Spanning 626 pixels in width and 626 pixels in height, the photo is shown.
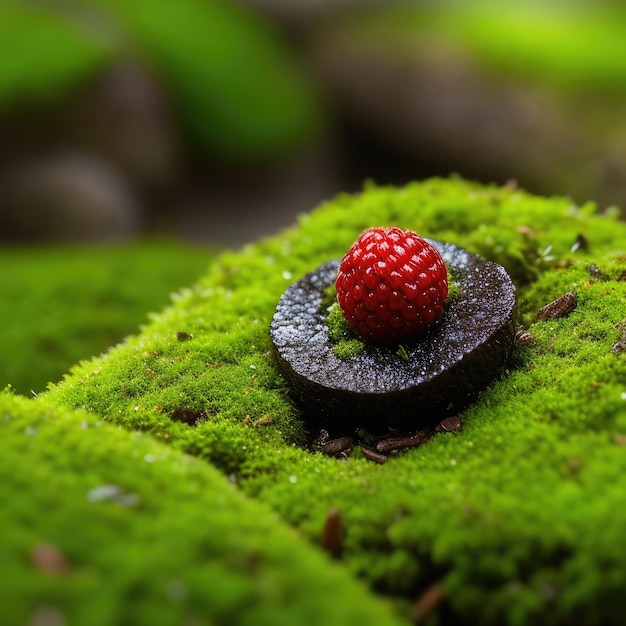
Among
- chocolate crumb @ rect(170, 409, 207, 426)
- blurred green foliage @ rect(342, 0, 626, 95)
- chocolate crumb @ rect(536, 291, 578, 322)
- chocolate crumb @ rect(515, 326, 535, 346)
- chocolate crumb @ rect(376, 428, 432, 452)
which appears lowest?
chocolate crumb @ rect(170, 409, 207, 426)

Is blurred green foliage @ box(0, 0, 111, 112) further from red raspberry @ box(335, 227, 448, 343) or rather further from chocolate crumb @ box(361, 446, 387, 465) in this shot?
chocolate crumb @ box(361, 446, 387, 465)

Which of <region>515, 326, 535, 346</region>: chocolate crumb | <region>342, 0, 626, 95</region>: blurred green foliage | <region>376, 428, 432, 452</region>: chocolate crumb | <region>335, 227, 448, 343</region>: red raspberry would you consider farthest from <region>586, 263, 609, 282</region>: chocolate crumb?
<region>342, 0, 626, 95</region>: blurred green foliage

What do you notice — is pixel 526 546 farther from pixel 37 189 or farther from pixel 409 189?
pixel 37 189

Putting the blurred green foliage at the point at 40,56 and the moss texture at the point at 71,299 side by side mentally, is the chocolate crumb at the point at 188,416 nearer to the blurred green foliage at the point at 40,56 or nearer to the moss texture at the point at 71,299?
the moss texture at the point at 71,299

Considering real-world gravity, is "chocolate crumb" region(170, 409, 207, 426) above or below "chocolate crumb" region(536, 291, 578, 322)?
below

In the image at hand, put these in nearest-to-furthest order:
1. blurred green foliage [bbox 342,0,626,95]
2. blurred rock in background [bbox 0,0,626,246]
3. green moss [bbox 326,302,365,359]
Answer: green moss [bbox 326,302,365,359], blurred rock in background [bbox 0,0,626,246], blurred green foliage [bbox 342,0,626,95]

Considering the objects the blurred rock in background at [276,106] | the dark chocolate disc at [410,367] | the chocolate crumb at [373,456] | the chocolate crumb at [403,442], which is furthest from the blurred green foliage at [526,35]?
the chocolate crumb at [373,456]

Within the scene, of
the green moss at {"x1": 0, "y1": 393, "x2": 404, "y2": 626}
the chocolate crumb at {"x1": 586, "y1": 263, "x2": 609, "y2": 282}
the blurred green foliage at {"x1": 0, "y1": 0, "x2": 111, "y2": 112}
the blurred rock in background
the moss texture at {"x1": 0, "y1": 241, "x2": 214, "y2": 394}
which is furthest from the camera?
the blurred rock in background
